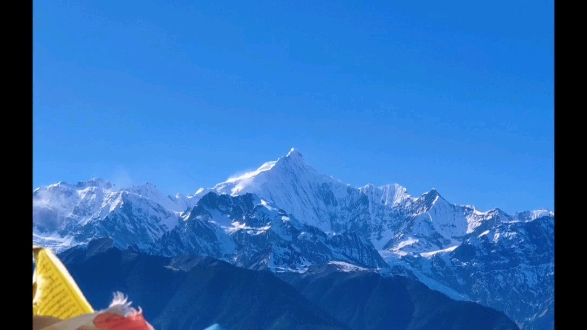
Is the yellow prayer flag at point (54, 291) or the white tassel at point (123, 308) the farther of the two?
the yellow prayer flag at point (54, 291)

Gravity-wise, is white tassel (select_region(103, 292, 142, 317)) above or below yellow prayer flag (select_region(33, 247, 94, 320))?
below

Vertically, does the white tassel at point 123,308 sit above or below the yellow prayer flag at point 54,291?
below

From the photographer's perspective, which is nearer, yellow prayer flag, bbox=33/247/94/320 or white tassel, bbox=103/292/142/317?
white tassel, bbox=103/292/142/317

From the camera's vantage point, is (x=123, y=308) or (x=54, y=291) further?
(x=54, y=291)
